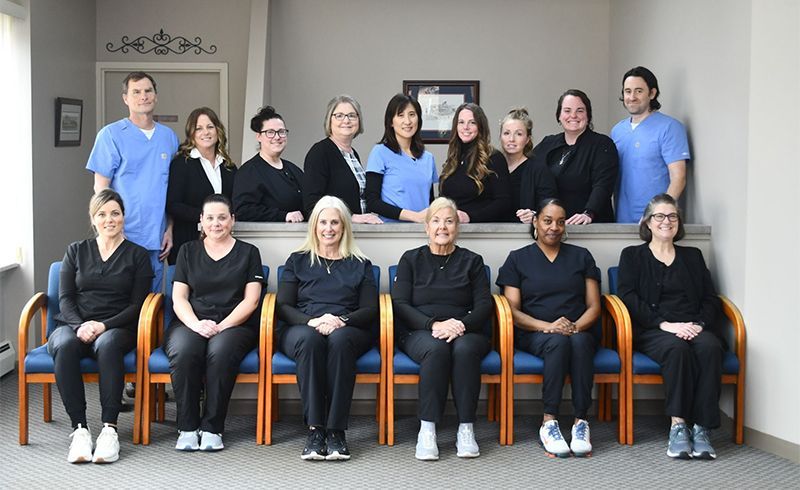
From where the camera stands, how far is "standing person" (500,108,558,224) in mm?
5246

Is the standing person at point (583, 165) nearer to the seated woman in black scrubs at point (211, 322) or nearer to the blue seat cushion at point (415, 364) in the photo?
the blue seat cushion at point (415, 364)

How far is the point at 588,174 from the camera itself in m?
5.40

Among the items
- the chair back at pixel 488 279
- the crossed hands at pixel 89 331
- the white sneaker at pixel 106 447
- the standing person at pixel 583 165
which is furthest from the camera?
the standing person at pixel 583 165

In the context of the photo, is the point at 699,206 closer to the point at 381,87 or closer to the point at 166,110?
the point at 381,87

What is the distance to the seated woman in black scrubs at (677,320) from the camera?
4523 millimetres

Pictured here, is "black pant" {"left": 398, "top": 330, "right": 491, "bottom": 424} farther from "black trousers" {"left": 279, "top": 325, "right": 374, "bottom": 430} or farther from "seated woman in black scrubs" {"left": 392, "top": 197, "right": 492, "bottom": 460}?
"black trousers" {"left": 279, "top": 325, "right": 374, "bottom": 430}

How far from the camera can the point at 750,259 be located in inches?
183

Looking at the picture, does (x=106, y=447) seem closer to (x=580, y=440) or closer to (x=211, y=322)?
(x=211, y=322)

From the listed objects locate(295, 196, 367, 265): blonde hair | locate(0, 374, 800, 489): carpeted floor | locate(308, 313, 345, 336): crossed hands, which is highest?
locate(295, 196, 367, 265): blonde hair

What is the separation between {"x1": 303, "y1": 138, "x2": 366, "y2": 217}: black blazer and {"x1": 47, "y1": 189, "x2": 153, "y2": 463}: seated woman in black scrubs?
2.97 feet

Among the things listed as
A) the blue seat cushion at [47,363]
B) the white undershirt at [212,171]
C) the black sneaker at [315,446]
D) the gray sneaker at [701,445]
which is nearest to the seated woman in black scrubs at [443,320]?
the black sneaker at [315,446]

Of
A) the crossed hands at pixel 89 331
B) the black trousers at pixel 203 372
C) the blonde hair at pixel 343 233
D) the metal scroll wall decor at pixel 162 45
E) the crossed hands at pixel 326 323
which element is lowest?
the black trousers at pixel 203 372

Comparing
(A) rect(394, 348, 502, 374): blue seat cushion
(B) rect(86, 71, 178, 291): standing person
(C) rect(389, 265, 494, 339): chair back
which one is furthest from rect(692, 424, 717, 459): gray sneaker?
(B) rect(86, 71, 178, 291): standing person

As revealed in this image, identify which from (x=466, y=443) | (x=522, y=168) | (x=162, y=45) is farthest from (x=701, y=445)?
(x=162, y=45)
